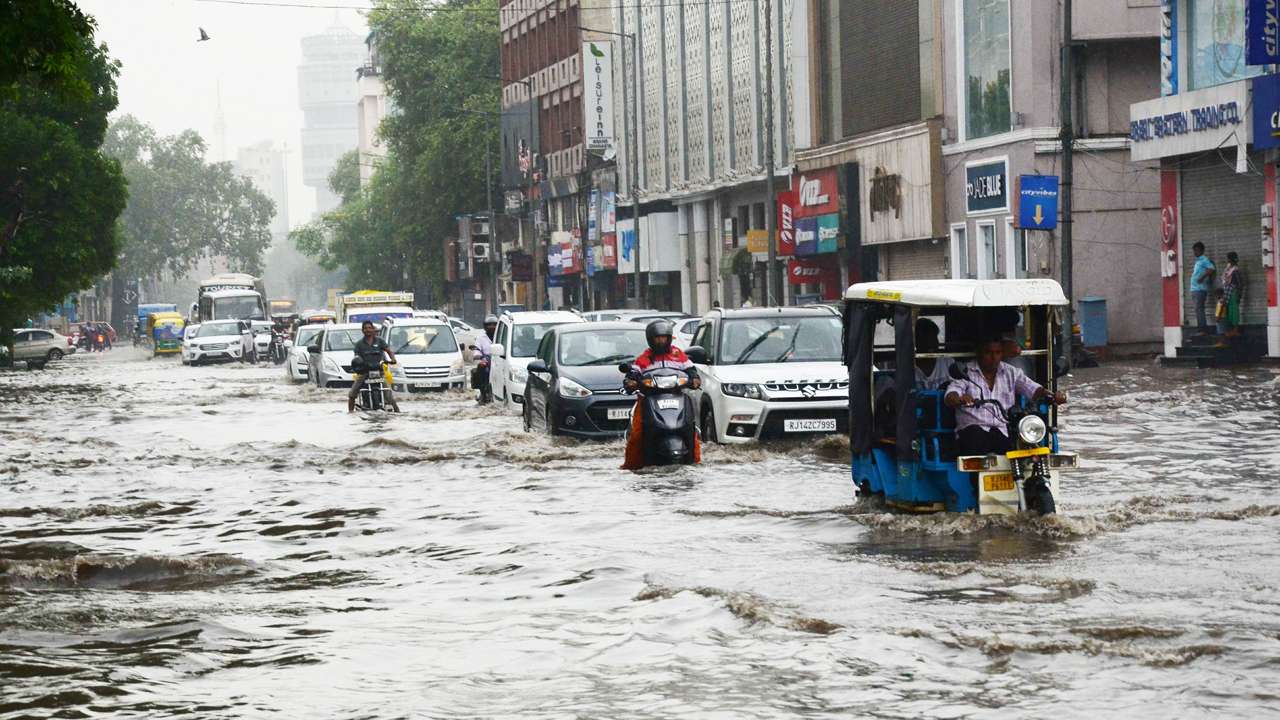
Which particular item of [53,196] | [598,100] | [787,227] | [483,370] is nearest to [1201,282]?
[483,370]

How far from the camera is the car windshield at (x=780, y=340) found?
20562 millimetres

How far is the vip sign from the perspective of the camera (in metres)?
71.0

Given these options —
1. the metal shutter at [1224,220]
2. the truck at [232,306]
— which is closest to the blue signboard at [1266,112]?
the metal shutter at [1224,220]

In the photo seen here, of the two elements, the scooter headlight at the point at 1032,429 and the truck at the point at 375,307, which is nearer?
the scooter headlight at the point at 1032,429

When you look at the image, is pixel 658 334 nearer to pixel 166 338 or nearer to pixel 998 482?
pixel 998 482

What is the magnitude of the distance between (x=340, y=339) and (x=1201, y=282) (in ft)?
57.0

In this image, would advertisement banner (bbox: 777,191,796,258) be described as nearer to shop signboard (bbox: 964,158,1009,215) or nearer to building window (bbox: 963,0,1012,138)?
shop signboard (bbox: 964,158,1009,215)

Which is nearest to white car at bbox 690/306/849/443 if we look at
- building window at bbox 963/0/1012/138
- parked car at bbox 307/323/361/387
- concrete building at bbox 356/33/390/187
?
parked car at bbox 307/323/361/387

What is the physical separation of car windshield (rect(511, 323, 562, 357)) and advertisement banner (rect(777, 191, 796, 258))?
21859 millimetres

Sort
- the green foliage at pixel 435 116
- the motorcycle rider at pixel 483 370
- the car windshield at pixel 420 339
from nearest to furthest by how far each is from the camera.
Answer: the motorcycle rider at pixel 483 370
the car windshield at pixel 420 339
the green foliage at pixel 435 116

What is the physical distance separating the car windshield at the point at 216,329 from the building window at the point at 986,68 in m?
35.4

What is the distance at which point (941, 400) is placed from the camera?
12.9m

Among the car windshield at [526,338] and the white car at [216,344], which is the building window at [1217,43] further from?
the white car at [216,344]

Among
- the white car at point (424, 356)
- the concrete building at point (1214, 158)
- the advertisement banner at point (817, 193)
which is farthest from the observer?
the advertisement banner at point (817, 193)
